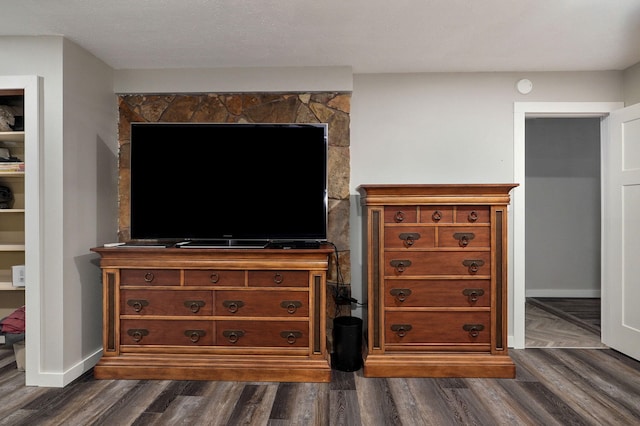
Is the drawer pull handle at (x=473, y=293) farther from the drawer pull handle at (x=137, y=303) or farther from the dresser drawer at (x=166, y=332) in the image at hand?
the drawer pull handle at (x=137, y=303)

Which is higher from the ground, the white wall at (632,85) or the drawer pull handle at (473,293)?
the white wall at (632,85)

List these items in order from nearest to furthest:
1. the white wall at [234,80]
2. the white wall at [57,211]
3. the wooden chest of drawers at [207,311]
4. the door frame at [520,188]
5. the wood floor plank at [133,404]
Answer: the wood floor plank at [133,404] → the white wall at [57,211] → the wooden chest of drawers at [207,311] → the white wall at [234,80] → the door frame at [520,188]

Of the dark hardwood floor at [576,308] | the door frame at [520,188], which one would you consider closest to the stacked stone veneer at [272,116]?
the door frame at [520,188]

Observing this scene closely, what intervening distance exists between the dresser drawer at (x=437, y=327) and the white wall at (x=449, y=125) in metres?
0.60

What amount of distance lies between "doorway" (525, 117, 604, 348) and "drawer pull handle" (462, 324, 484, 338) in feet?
9.59

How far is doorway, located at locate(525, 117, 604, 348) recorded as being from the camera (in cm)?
523

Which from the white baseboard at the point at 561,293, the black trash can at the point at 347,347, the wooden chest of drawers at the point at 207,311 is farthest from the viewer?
the white baseboard at the point at 561,293

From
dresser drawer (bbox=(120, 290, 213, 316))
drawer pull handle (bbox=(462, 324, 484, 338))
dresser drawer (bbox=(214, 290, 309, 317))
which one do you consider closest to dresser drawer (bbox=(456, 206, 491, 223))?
drawer pull handle (bbox=(462, 324, 484, 338))

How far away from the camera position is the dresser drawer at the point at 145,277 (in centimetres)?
273

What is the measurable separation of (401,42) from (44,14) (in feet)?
7.10

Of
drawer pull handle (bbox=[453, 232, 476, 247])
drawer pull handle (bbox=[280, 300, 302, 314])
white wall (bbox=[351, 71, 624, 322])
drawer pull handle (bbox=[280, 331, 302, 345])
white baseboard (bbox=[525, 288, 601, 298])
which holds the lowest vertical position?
white baseboard (bbox=[525, 288, 601, 298])

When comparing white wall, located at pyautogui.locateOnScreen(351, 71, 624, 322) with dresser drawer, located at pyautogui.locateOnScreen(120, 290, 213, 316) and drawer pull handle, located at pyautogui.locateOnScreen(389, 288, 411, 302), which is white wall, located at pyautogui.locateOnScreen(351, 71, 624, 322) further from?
dresser drawer, located at pyautogui.locateOnScreen(120, 290, 213, 316)

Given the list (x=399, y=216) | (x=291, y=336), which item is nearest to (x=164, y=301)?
(x=291, y=336)

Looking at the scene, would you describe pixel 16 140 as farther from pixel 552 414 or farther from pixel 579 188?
pixel 579 188
